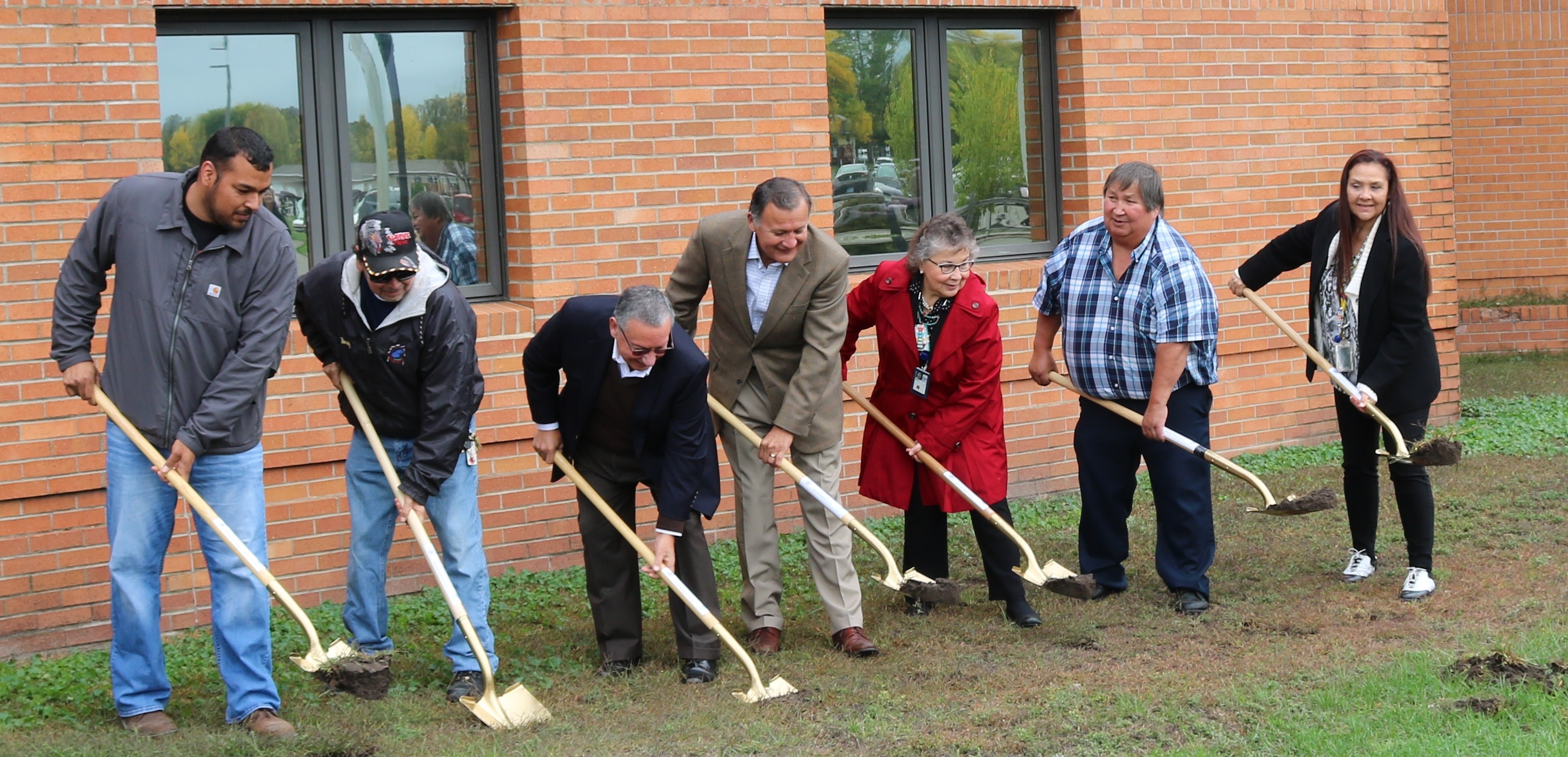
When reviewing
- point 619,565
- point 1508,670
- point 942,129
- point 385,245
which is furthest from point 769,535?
point 942,129

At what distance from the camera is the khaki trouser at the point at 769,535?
19.6 feet

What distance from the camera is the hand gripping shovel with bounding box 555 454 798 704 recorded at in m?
5.28

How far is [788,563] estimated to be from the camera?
24.3 feet

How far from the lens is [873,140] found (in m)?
8.41

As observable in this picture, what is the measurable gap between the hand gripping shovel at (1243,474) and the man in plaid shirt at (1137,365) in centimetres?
5

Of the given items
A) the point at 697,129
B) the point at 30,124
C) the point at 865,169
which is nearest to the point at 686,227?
the point at 697,129

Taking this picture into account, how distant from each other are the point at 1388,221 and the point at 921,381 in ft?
6.69

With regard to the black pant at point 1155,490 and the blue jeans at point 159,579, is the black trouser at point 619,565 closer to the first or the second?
the blue jeans at point 159,579

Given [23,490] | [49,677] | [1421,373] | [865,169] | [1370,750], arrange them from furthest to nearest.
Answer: [865,169]
[1421,373]
[23,490]
[49,677]
[1370,750]

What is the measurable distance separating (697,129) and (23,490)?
3.35 m

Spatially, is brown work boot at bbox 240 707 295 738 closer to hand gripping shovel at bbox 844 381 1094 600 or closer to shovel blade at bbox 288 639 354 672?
shovel blade at bbox 288 639 354 672

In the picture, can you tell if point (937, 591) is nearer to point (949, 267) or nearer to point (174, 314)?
point (949, 267)

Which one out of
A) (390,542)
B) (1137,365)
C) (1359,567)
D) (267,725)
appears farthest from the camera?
(1359,567)

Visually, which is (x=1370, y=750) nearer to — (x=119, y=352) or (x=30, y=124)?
(x=119, y=352)
